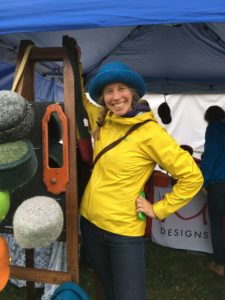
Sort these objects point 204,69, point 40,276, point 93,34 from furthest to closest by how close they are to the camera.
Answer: point 204,69 → point 93,34 → point 40,276

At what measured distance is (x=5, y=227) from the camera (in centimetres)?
145

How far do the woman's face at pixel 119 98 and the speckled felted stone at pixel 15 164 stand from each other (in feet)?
1.20

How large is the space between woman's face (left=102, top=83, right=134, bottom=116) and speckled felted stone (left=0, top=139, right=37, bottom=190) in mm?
365

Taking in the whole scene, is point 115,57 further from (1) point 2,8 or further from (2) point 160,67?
(1) point 2,8

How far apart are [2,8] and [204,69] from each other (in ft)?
9.42

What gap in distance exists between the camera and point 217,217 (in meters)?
2.90

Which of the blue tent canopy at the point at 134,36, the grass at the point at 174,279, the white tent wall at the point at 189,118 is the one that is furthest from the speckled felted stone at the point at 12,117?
the white tent wall at the point at 189,118

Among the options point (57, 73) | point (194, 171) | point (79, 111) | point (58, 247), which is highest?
point (57, 73)

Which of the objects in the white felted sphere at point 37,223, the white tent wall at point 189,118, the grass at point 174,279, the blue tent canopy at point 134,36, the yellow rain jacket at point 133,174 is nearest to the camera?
the white felted sphere at point 37,223

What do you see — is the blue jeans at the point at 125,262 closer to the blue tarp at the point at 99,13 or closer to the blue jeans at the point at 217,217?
the blue tarp at the point at 99,13

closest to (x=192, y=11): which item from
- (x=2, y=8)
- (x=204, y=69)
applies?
(x=2, y=8)

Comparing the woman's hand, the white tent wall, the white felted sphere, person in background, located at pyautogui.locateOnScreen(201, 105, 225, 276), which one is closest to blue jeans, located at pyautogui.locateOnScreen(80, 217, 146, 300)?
the woman's hand

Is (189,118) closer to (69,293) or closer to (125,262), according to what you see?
(125,262)

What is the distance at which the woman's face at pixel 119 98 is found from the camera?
4.45ft
